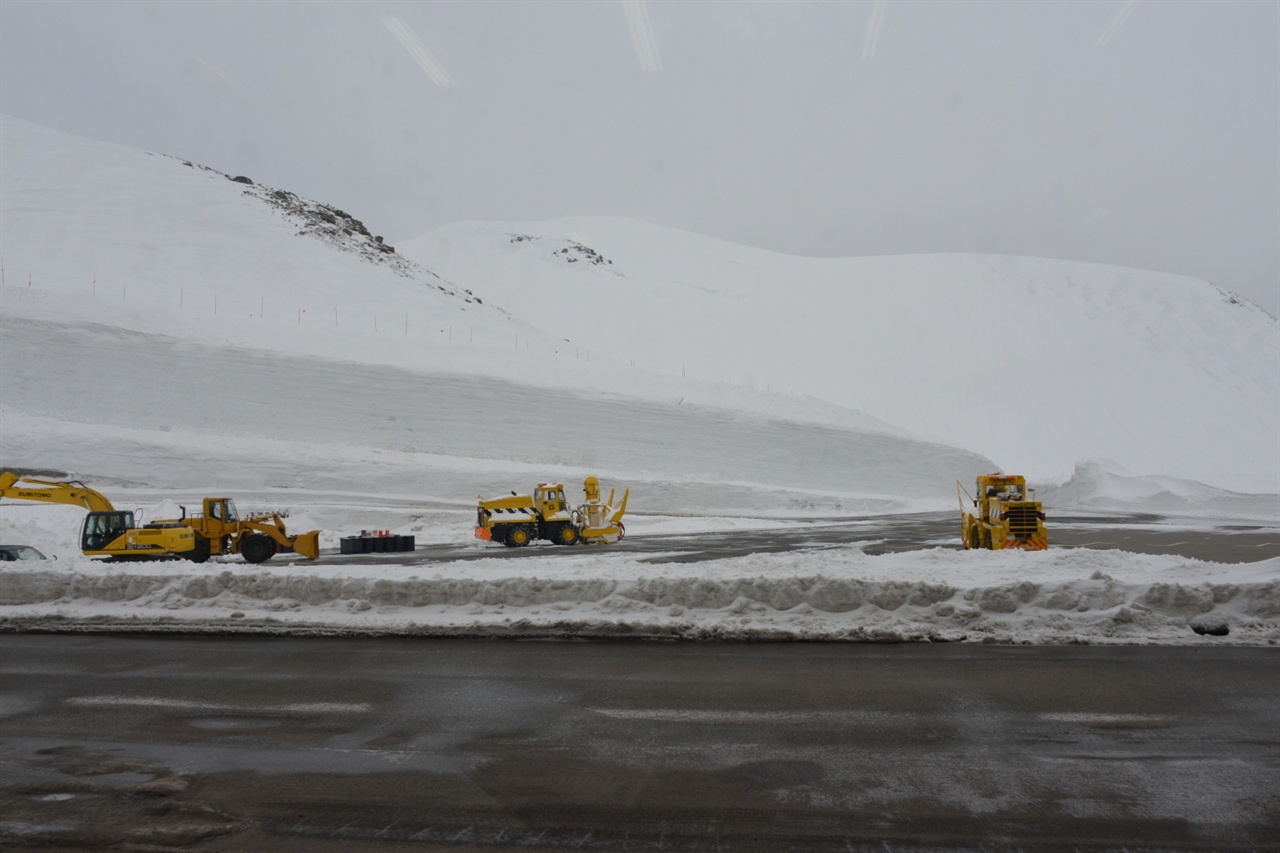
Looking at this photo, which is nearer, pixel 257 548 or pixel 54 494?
pixel 54 494

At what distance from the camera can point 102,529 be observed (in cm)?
1669

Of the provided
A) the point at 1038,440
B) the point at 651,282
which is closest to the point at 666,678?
the point at 1038,440

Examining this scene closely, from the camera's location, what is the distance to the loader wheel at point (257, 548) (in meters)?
18.0

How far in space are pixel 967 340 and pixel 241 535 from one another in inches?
2661

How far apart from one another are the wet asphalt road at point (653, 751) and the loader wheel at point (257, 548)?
1037 centimetres

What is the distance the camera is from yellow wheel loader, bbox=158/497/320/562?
18000 millimetres

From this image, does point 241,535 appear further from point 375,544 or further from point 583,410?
point 583,410

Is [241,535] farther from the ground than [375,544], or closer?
farther from the ground

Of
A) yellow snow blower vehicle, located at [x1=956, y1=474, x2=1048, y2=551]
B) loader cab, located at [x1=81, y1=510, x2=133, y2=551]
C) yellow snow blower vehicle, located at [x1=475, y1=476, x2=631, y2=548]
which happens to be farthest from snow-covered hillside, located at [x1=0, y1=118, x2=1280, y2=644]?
loader cab, located at [x1=81, y1=510, x2=133, y2=551]

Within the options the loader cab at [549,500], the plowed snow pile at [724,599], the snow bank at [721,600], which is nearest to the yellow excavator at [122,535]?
the snow bank at [721,600]

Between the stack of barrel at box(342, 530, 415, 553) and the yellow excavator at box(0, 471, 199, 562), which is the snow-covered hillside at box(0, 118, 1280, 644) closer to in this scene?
the stack of barrel at box(342, 530, 415, 553)

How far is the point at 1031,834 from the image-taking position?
13.1 feet

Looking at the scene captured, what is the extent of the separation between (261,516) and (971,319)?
71.3 metres

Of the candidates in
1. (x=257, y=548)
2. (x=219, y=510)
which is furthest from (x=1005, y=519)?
(x=219, y=510)
